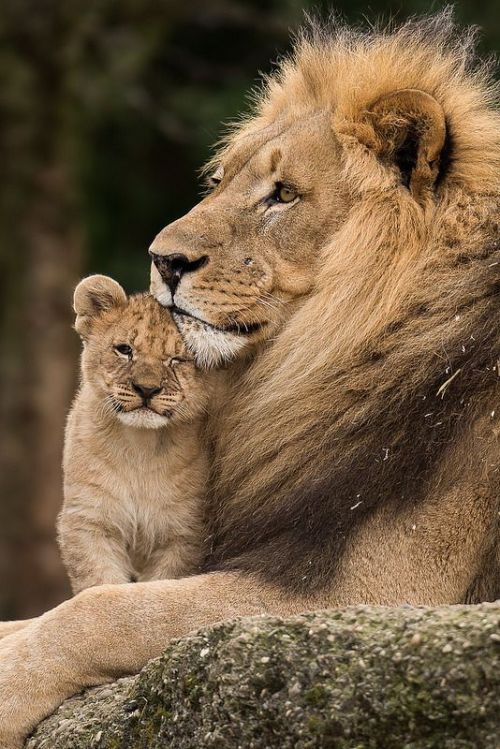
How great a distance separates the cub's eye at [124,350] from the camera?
4879 millimetres

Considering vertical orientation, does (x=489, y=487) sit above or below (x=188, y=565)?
above

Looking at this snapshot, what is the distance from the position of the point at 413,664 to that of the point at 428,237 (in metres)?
1.84

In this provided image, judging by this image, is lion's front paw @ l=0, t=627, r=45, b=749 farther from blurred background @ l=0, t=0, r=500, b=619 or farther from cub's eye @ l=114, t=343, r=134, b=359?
blurred background @ l=0, t=0, r=500, b=619

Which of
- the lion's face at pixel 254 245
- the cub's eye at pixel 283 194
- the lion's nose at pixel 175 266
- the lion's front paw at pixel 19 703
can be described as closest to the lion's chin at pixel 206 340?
the lion's face at pixel 254 245

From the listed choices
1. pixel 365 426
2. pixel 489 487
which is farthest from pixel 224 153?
pixel 489 487

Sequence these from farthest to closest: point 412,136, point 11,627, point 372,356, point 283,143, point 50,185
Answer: point 50,185
point 11,627
point 283,143
point 412,136
point 372,356

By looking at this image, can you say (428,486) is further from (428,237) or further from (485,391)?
(428,237)

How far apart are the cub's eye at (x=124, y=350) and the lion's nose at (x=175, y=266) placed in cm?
27

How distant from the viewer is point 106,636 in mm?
4273

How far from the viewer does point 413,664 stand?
325cm

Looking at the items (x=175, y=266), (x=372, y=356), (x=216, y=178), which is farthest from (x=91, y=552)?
(x=216, y=178)

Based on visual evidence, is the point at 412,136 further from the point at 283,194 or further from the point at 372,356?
the point at 372,356

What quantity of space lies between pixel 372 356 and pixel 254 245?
1.83 feet

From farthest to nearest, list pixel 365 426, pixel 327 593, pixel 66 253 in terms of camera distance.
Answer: pixel 66 253
pixel 365 426
pixel 327 593
